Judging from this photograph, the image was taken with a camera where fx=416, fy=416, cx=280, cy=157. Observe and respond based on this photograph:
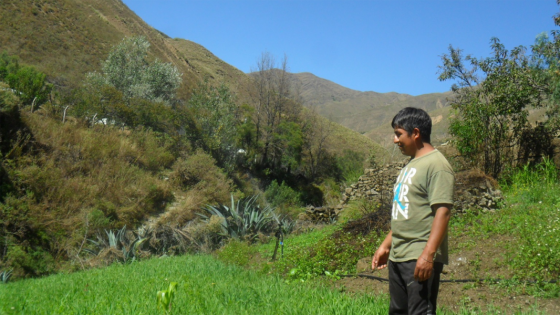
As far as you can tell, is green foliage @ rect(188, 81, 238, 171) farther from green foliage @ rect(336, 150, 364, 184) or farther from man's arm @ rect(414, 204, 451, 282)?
man's arm @ rect(414, 204, 451, 282)

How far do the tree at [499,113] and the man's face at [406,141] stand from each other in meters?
9.42

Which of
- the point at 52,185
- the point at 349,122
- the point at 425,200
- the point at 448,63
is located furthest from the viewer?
the point at 349,122

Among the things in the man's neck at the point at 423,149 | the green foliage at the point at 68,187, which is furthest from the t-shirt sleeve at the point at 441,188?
the green foliage at the point at 68,187

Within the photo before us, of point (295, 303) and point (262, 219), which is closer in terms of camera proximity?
point (295, 303)

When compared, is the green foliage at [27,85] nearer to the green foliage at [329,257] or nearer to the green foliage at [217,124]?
the green foliage at [217,124]

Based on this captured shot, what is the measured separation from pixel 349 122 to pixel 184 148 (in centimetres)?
13315

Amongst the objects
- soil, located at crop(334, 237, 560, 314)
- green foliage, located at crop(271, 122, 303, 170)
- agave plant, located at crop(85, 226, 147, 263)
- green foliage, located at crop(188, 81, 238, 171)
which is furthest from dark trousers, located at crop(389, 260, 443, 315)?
green foliage, located at crop(271, 122, 303, 170)

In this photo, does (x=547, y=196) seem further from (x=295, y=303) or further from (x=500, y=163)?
(x=295, y=303)

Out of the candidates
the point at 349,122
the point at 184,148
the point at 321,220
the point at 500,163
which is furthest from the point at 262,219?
the point at 349,122

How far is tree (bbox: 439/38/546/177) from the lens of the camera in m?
11.2

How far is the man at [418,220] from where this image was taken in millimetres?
2525

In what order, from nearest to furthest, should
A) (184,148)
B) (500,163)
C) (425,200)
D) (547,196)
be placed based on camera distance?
(425,200), (547,196), (500,163), (184,148)

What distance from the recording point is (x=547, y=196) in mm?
8062

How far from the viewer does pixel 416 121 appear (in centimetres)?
284
